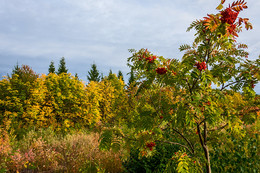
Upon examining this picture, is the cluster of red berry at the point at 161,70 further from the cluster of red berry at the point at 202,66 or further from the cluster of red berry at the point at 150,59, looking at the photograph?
the cluster of red berry at the point at 202,66

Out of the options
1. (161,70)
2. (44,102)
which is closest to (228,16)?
(161,70)

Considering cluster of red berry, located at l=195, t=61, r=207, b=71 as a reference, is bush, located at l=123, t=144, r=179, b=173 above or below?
below

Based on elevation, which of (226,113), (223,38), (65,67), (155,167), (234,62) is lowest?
(155,167)

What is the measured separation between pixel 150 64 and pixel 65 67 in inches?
1125

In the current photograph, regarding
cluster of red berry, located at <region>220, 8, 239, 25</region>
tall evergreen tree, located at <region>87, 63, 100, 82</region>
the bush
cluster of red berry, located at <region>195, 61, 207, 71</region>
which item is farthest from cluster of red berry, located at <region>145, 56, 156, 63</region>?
tall evergreen tree, located at <region>87, 63, 100, 82</region>

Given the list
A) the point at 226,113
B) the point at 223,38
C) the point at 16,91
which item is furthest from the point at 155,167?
the point at 16,91

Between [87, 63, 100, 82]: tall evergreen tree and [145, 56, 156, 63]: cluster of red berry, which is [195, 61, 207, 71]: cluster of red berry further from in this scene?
[87, 63, 100, 82]: tall evergreen tree

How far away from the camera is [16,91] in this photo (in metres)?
8.37

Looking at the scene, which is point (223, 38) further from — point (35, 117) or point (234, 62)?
point (35, 117)

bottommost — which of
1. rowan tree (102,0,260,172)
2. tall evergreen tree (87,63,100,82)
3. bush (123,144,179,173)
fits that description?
bush (123,144,179,173)

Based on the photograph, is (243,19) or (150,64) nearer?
(243,19)

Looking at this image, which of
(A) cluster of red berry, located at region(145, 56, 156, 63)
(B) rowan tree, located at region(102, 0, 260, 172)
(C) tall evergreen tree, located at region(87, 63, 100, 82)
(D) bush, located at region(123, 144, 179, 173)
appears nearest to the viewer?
(B) rowan tree, located at region(102, 0, 260, 172)

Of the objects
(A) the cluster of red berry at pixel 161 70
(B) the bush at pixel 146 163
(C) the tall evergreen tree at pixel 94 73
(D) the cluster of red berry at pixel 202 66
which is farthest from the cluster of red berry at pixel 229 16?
(C) the tall evergreen tree at pixel 94 73

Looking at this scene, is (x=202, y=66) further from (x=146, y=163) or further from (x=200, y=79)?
(x=146, y=163)
